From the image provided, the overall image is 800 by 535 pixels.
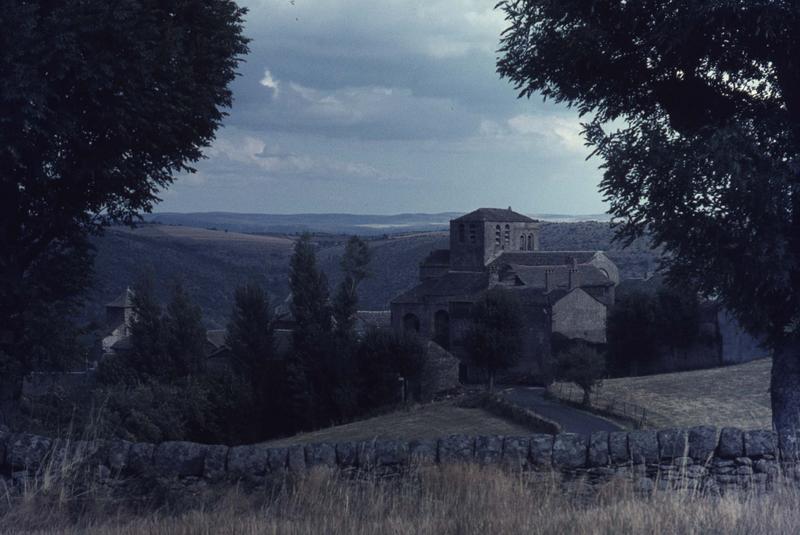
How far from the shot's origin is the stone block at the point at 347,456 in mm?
8750

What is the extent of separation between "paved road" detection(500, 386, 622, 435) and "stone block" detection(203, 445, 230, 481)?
24.1 meters

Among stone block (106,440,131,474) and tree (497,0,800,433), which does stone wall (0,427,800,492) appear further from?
tree (497,0,800,433)

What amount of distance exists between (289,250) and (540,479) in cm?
12992

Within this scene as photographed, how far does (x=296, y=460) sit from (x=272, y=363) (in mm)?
38466

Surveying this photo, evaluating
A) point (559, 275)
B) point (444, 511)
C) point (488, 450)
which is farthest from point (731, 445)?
point (559, 275)

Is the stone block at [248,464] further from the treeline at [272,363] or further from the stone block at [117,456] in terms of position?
the treeline at [272,363]

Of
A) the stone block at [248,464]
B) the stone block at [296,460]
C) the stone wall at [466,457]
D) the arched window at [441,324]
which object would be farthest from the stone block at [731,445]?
the arched window at [441,324]

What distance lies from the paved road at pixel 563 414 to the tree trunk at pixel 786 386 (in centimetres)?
1877

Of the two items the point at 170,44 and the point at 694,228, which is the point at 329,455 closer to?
the point at 694,228

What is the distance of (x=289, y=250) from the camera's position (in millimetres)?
137000

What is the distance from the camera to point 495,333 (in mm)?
52844

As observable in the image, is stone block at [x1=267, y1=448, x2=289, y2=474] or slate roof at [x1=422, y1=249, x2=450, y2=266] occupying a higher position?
stone block at [x1=267, y1=448, x2=289, y2=474]

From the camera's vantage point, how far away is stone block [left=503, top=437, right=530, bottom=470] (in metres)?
8.70

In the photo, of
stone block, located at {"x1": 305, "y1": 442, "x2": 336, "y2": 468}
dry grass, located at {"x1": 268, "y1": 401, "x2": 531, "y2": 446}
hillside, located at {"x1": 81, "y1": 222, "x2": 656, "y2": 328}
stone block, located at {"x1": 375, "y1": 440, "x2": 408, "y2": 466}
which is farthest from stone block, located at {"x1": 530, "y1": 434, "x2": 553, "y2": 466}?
hillside, located at {"x1": 81, "y1": 222, "x2": 656, "y2": 328}
